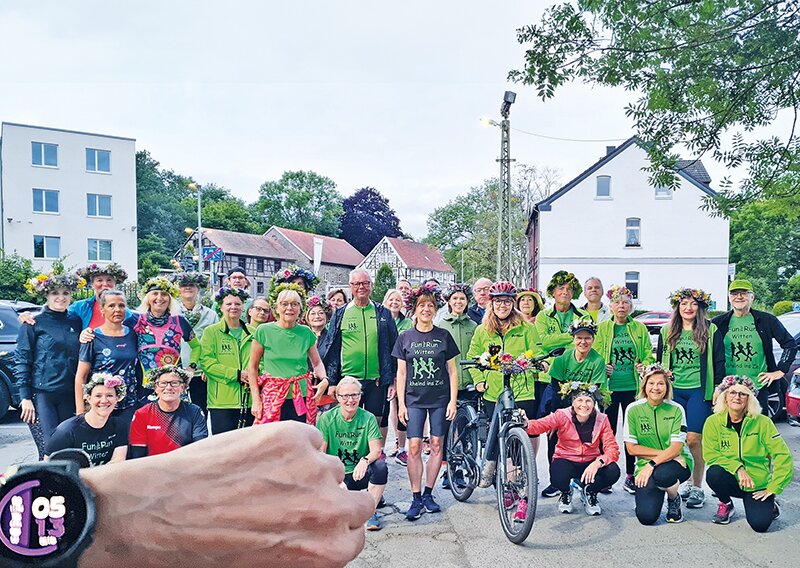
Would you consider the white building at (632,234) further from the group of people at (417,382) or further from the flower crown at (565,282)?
the group of people at (417,382)

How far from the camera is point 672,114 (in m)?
5.85

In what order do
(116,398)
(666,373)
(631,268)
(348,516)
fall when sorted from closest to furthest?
(348,516) < (116,398) < (666,373) < (631,268)

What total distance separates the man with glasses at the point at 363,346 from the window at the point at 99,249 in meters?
36.0

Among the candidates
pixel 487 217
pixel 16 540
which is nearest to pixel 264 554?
pixel 16 540

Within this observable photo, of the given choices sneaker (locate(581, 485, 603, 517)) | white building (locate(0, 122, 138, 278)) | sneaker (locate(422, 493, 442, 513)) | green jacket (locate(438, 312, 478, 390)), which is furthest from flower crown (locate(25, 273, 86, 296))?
white building (locate(0, 122, 138, 278))

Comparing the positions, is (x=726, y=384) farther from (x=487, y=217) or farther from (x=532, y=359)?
(x=487, y=217)

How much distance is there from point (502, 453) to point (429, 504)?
798mm

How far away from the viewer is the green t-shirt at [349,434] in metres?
4.42

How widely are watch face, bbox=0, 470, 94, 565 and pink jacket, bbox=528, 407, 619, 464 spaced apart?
427cm

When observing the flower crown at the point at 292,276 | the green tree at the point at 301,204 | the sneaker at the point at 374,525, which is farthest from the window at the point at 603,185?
the green tree at the point at 301,204

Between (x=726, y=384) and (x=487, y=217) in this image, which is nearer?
(x=726, y=384)

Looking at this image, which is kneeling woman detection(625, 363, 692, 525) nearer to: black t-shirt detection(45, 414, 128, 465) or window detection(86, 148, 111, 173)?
black t-shirt detection(45, 414, 128, 465)

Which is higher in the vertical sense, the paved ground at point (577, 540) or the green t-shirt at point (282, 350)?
the green t-shirt at point (282, 350)

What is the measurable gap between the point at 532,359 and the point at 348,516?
3.98 m
